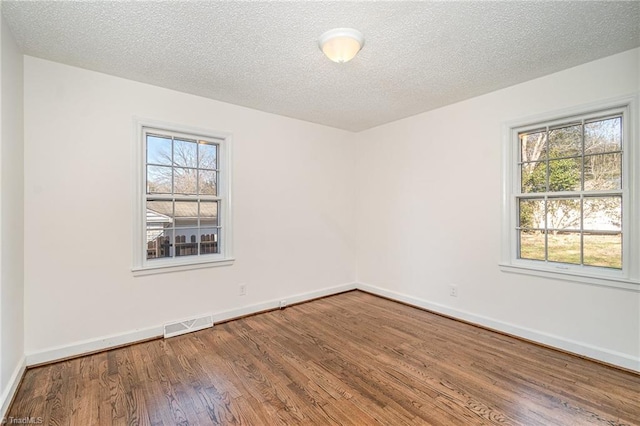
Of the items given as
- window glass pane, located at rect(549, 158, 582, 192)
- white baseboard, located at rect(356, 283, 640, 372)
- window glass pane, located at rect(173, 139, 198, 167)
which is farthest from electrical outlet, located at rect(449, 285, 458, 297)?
window glass pane, located at rect(173, 139, 198, 167)

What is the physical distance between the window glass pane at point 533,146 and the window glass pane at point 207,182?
135 inches

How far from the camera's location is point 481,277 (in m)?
3.30

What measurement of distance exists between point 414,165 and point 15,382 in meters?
4.37

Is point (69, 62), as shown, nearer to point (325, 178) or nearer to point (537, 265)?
point (325, 178)

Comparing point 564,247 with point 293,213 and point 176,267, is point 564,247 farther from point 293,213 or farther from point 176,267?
point 176,267

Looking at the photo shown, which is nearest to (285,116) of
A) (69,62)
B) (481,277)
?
(69,62)

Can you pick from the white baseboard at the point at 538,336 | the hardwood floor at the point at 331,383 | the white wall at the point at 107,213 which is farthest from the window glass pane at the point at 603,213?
the white wall at the point at 107,213

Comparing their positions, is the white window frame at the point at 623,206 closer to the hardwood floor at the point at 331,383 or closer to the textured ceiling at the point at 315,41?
the textured ceiling at the point at 315,41

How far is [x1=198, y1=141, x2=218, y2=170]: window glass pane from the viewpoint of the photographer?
Result: 3.40m

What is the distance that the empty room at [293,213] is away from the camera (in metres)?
1.97

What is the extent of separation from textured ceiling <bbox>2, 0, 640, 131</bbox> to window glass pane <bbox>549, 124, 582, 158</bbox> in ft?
1.89

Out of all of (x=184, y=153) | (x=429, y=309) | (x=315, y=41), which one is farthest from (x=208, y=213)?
(x=429, y=309)

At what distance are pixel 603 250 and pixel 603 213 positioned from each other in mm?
330

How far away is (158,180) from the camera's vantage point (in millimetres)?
3105
